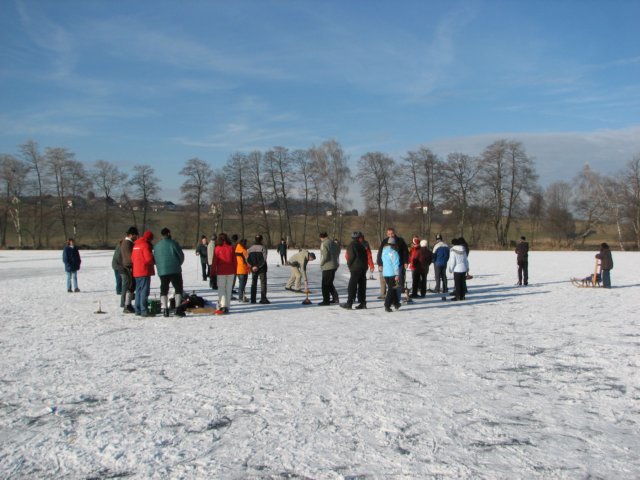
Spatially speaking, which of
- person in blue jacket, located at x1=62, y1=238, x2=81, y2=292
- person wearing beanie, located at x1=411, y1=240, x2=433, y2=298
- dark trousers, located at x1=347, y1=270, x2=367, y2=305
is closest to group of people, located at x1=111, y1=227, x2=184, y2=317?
dark trousers, located at x1=347, y1=270, x2=367, y2=305

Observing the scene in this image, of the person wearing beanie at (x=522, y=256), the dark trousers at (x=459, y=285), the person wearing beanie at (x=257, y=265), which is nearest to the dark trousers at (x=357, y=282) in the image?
the person wearing beanie at (x=257, y=265)

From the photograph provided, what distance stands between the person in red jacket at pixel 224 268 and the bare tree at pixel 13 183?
53782mm

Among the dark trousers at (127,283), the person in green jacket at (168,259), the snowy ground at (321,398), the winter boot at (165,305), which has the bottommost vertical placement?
the snowy ground at (321,398)

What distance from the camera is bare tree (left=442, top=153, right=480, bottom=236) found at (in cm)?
5559

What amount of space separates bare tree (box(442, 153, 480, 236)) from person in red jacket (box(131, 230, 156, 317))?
48516 millimetres

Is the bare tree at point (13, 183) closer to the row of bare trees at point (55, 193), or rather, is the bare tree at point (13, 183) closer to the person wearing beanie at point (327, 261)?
the row of bare trees at point (55, 193)

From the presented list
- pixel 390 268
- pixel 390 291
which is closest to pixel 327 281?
pixel 390 291

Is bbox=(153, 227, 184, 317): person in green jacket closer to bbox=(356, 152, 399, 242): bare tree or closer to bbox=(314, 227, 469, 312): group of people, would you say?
bbox=(314, 227, 469, 312): group of people

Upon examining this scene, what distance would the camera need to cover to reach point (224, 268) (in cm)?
1088

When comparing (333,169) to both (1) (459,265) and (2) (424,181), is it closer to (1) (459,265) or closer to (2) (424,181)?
(2) (424,181)

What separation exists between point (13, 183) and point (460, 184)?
47.8 metres

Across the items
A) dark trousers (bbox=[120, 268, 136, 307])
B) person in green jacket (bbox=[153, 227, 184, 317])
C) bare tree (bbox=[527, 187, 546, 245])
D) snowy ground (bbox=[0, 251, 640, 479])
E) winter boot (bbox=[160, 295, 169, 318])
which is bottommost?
snowy ground (bbox=[0, 251, 640, 479])

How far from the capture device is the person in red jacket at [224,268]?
10891 millimetres

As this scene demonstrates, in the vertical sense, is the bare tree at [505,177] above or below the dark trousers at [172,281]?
above
